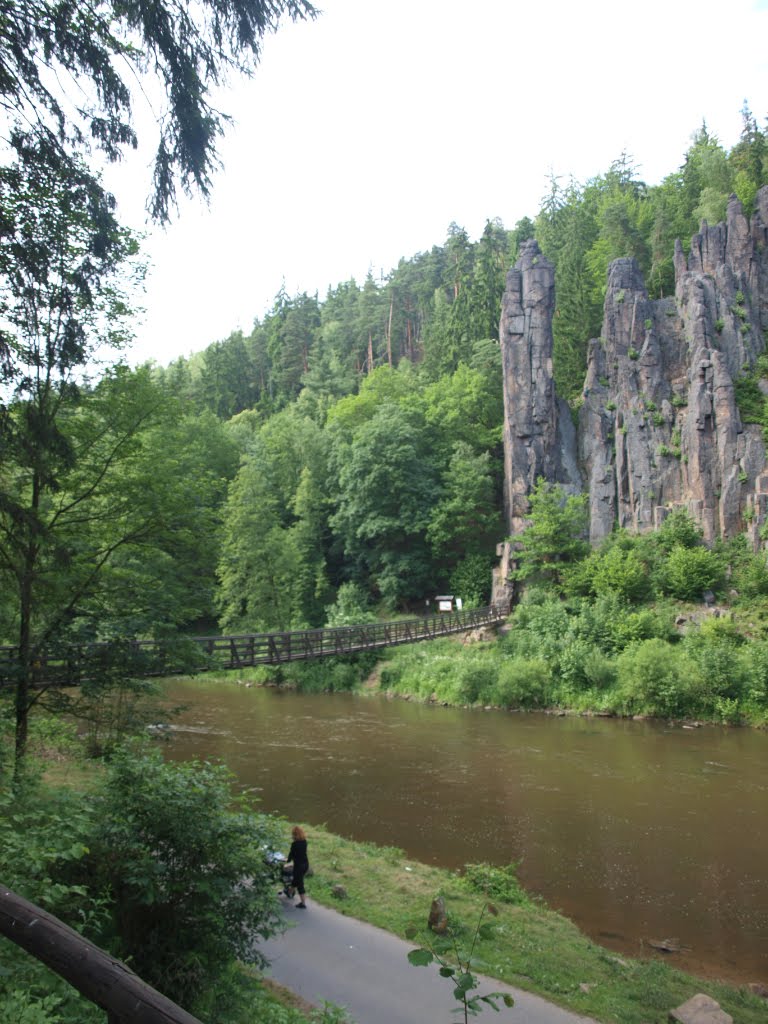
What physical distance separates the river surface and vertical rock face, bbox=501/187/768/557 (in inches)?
586

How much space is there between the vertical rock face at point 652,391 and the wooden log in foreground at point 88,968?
32.8 m

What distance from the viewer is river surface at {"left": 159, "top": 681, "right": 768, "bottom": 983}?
9.35 m

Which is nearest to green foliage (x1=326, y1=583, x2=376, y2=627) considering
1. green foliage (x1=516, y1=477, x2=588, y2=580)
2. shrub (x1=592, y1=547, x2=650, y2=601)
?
green foliage (x1=516, y1=477, x2=588, y2=580)

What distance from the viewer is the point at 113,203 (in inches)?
268

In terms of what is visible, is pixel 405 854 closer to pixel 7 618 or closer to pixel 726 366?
pixel 7 618

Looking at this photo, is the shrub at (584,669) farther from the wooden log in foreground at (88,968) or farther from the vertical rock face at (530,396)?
the wooden log in foreground at (88,968)

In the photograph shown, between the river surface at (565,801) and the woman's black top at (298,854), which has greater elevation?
the woman's black top at (298,854)

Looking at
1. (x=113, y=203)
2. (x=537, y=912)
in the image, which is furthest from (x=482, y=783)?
(x=113, y=203)

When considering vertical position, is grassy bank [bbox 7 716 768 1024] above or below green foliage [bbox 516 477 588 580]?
below

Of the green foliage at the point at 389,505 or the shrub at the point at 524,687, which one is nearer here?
the shrub at the point at 524,687

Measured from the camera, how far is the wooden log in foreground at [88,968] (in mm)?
1610

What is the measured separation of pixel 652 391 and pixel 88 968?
37331mm

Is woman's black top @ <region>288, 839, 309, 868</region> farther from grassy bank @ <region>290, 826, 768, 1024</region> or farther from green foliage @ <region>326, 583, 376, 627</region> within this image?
green foliage @ <region>326, 583, 376, 627</region>

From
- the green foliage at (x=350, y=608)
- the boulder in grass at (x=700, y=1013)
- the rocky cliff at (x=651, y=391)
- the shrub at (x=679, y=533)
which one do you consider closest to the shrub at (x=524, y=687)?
the green foliage at (x=350, y=608)
